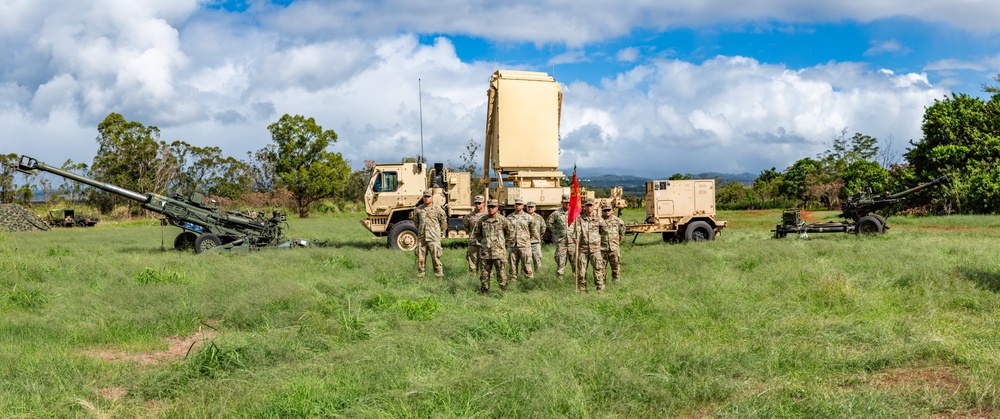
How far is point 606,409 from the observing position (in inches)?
205

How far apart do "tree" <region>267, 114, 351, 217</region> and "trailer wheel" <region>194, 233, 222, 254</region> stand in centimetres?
2091

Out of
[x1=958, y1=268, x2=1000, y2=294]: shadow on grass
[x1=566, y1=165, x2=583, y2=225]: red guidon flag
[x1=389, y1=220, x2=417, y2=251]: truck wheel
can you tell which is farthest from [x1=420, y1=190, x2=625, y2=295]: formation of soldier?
[x1=958, y1=268, x2=1000, y2=294]: shadow on grass

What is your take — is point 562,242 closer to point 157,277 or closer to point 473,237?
point 473,237

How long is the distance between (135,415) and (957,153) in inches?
1169

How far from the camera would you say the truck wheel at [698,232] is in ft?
56.2

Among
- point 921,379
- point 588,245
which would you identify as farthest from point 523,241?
point 921,379

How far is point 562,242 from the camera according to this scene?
38.4 ft

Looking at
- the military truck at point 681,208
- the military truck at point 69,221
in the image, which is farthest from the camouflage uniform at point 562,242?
the military truck at point 69,221

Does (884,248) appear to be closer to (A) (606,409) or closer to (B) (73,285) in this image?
(A) (606,409)

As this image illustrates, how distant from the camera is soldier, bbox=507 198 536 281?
11016 millimetres

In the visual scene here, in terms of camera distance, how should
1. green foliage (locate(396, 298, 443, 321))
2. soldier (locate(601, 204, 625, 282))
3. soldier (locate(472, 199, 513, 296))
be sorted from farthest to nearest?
soldier (locate(601, 204, 625, 282))
soldier (locate(472, 199, 513, 296))
green foliage (locate(396, 298, 443, 321))

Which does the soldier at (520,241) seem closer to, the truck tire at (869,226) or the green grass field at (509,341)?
the green grass field at (509,341)

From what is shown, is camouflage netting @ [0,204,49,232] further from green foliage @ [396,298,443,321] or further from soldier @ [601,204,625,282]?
soldier @ [601,204,625,282]

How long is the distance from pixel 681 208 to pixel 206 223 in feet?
35.7
